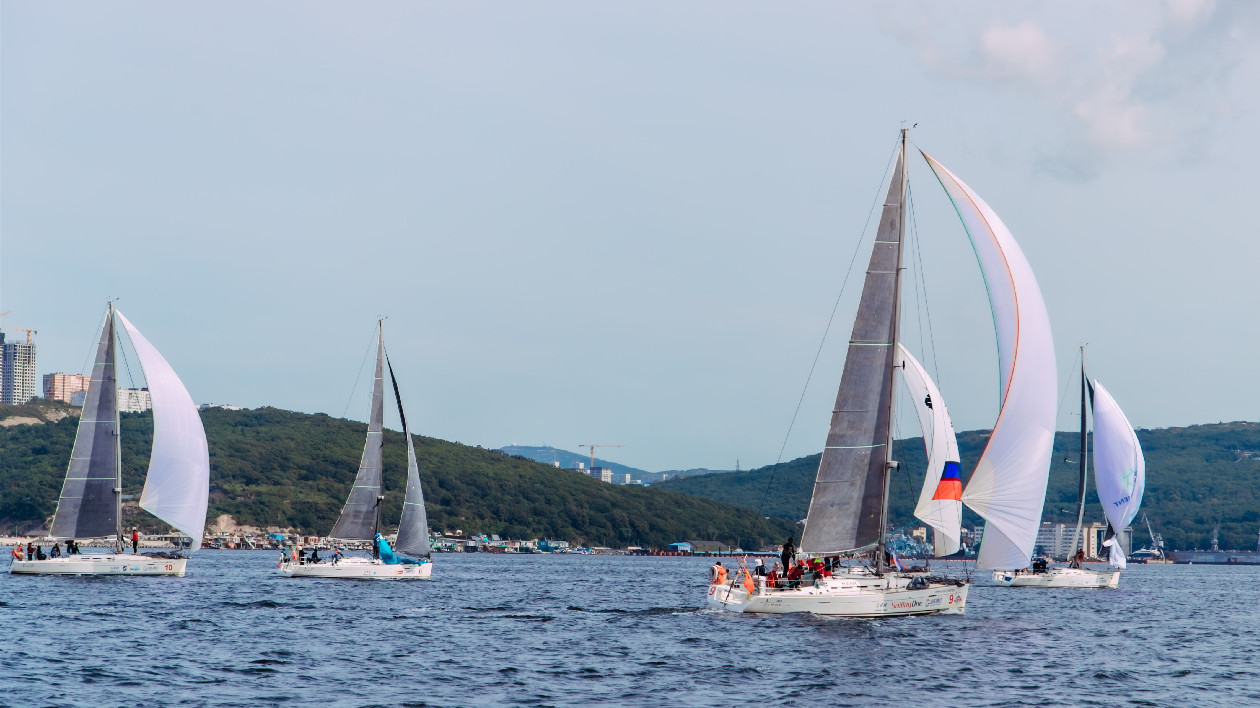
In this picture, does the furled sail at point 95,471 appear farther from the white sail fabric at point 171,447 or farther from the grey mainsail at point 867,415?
the grey mainsail at point 867,415

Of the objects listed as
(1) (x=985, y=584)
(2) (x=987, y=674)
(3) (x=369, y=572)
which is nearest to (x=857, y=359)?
(2) (x=987, y=674)

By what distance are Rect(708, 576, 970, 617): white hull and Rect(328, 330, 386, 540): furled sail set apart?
2994cm

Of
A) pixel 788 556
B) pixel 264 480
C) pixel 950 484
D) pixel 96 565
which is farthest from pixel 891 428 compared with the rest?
pixel 264 480

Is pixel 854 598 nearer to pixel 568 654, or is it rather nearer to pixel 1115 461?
pixel 568 654

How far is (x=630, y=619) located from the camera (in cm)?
4400

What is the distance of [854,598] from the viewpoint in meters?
37.5

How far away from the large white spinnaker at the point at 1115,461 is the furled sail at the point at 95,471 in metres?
50.8

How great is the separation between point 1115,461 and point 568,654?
47715 millimetres

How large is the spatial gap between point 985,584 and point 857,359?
4530 cm

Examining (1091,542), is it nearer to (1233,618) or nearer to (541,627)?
(1233,618)

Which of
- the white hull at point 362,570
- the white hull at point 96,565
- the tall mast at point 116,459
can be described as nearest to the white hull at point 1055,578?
the white hull at point 362,570

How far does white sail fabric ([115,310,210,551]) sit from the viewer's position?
192 feet

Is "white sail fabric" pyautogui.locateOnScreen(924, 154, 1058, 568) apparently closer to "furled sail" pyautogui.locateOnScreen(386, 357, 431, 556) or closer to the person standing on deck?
the person standing on deck

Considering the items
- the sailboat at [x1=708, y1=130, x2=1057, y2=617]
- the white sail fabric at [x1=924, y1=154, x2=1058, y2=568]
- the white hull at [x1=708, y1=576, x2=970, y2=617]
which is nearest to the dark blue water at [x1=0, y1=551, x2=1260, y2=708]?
the white hull at [x1=708, y1=576, x2=970, y2=617]
